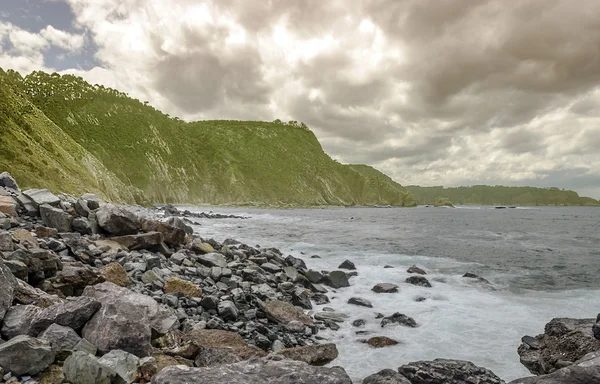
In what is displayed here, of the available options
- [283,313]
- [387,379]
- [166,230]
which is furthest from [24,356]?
[166,230]

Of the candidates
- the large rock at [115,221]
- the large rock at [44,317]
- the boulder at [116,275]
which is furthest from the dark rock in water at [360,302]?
the large rock at [44,317]

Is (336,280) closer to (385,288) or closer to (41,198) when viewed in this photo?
(385,288)

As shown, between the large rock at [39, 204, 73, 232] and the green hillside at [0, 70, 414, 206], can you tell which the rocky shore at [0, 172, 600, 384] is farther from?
the green hillside at [0, 70, 414, 206]

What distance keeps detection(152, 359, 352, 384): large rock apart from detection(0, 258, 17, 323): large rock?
3110 millimetres

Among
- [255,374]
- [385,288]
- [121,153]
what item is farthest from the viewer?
[121,153]

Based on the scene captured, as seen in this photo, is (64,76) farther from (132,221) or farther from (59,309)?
(59,309)

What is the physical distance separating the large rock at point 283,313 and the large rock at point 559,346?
6.19 metres

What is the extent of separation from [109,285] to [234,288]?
5577 millimetres

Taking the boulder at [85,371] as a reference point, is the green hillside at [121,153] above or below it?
above

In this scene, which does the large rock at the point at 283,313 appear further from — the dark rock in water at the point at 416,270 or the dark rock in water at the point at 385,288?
the dark rock in water at the point at 416,270

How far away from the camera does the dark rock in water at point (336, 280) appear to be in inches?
656

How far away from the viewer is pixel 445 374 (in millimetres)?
6973

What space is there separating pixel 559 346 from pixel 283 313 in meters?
7.27

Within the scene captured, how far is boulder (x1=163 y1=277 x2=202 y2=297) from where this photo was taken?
10.3m
